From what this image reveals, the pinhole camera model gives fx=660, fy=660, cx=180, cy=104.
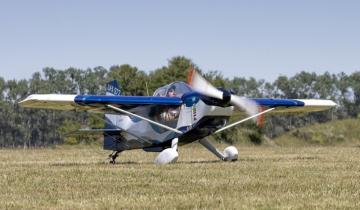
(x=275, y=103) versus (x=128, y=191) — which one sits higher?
(x=275, y=103)

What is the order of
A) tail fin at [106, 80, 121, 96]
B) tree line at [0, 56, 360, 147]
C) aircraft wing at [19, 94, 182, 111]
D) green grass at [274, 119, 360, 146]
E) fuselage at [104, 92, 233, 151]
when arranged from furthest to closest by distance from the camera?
tree line at [0, 56, 360, 147]
green grass at [274, 119, 360, 146]
tail fin at [106, 80, 121, 96]
aircraft wing at [19, 94, 182, 111]
fuselage at [104, 92, 233, 151]

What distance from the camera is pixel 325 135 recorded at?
166 ft

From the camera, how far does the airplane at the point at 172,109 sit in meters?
17.2

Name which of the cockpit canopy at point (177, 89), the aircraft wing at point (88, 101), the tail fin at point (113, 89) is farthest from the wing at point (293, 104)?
the tail fin at point (113, 89)

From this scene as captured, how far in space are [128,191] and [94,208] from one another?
184 centimetres

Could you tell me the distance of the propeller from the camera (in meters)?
16.8

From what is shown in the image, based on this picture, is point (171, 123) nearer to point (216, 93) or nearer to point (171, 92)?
point (171, 92)

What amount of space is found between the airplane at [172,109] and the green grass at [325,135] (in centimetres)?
2938

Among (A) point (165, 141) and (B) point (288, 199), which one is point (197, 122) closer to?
(A) point (165, 141)

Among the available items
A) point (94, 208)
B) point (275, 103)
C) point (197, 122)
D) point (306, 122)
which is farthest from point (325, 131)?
point (306, 122)

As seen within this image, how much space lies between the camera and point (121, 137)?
2145cm

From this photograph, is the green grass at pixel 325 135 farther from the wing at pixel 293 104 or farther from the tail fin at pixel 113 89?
Result: the tail fin at pixel 113 89

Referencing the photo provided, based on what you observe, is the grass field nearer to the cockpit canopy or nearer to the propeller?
the propeller

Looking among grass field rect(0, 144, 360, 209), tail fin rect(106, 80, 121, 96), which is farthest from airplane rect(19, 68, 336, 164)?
grass field rect(0, 144, 360, 209)
